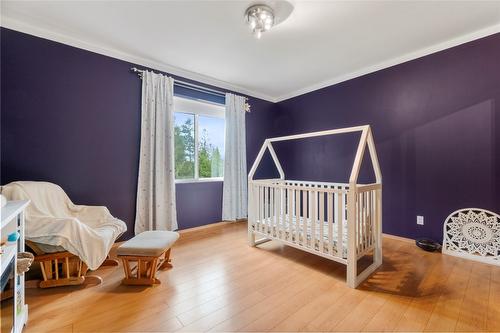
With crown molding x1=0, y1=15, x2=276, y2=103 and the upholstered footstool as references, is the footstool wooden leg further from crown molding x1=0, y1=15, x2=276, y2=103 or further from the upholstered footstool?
crown molding x1=0, y1=15, x2=276, y2=103

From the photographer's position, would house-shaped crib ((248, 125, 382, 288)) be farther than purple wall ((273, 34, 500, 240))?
No

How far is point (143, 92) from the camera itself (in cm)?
278

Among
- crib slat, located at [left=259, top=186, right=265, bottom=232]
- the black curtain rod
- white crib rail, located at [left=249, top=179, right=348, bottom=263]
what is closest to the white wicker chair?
white crib rail, located at [left=249, top=179, right=348, bottom=263]

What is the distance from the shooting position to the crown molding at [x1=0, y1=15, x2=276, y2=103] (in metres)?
2.09

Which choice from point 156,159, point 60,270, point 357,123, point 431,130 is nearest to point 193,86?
point 156,159

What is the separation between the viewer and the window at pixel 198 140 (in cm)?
326

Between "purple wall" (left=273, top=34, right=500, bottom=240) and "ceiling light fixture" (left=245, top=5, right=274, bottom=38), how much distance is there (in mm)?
1894

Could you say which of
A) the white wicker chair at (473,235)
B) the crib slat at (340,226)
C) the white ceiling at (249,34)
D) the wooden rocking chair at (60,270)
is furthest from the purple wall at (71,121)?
the white wicker chair at (473,235)

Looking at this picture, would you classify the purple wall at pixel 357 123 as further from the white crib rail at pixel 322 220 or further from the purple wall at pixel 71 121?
the white crib rail at pixel 322 220

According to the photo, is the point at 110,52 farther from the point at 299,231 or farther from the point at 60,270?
the point at 299,231

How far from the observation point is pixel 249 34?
2.26 meters

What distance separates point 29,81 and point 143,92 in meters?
1.02

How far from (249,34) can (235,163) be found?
6.28 feet

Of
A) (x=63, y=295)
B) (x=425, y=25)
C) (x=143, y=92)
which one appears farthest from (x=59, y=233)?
(x=425, y=25)
